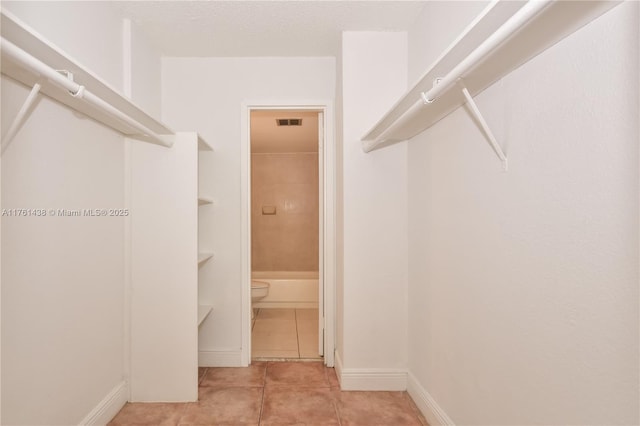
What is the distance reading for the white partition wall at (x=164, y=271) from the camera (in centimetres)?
206

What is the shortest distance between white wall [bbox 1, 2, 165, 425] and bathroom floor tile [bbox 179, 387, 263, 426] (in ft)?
1.45

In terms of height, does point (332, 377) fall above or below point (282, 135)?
below

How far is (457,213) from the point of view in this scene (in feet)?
5.18

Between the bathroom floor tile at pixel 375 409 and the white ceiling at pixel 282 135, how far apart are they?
7.96 ft

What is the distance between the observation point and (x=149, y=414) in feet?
6.37

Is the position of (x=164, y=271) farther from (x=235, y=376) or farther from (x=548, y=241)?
(x=548, y=241)

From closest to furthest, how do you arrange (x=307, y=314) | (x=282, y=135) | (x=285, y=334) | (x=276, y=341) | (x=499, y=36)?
(x=499, y=36), (x=276, y=341), (x=285, y=334), (x=307, y=314), (x=282, y=135)

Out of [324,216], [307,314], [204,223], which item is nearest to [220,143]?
[204,223]

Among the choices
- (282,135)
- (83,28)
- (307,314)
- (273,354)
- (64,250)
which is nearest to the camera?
(64,250)

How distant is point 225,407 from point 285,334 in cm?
126

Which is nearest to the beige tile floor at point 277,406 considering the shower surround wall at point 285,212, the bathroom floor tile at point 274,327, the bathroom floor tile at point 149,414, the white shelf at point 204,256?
the bathroom floor tile at point 149,414

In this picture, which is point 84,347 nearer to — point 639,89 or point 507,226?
point 507,226

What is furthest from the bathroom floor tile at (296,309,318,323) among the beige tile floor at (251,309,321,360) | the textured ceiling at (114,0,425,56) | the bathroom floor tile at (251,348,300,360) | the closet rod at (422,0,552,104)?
the closet rod at (422,0,552,104)

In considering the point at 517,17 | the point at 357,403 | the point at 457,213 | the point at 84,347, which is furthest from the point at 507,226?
the point at 84,347
